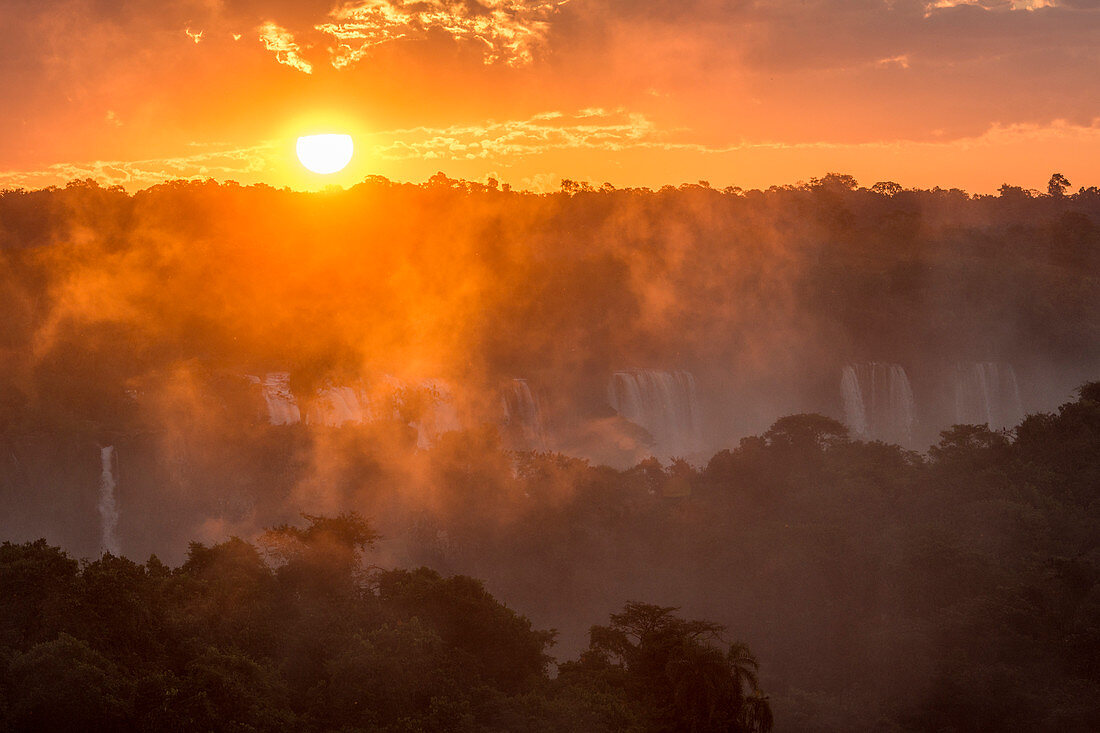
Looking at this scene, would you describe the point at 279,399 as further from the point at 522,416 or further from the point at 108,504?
the point at 522,416

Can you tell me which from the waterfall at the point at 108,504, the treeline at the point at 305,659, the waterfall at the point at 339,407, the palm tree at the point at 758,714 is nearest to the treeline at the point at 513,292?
the waterfall at the point at 339,407

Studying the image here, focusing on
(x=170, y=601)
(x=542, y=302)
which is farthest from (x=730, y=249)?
(x=170, y=601)

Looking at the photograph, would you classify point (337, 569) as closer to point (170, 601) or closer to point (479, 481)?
point (170, 601)

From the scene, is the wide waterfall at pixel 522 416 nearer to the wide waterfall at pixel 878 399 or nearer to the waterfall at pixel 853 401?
the waterfall at pixel 853 401

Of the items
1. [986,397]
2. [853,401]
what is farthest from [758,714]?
[986,397]

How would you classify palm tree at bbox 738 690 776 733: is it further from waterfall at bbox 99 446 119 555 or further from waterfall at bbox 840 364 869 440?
waterfall at bbox 840 364 869 440

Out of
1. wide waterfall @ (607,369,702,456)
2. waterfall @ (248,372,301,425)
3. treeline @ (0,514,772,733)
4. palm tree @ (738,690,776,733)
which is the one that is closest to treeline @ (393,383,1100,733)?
palm tree @ (738,690,776,733)
